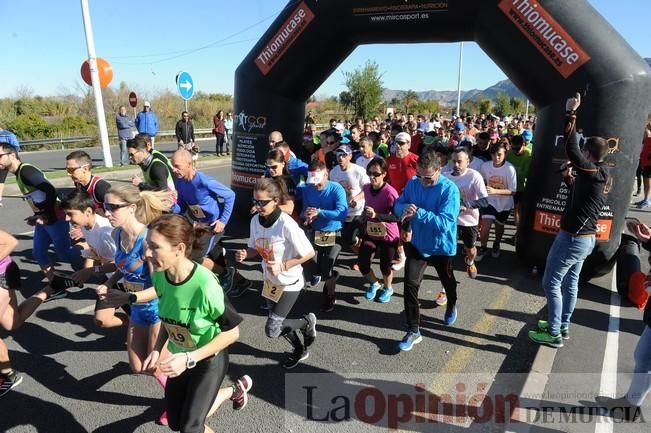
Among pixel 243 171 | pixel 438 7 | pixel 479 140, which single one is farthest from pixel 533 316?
pixel 243 171

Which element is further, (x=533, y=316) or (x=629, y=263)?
(x=533, y=316)

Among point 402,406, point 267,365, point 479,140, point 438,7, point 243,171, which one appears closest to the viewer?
point 402,406

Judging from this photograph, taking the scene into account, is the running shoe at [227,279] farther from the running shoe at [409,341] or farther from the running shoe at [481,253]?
the running shoe at [481,253]

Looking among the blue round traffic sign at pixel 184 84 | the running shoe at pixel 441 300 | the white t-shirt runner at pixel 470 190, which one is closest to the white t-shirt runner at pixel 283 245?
the running shoe at pixel 441 300

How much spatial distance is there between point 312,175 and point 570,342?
314cm

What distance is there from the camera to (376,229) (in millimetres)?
4934

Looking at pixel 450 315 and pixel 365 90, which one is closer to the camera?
pixel 450 315

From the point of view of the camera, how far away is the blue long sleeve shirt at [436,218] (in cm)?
393

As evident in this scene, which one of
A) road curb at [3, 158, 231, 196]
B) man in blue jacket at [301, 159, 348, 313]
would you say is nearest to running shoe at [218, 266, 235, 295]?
man in blue jacket at [301, 159, 348, 313]

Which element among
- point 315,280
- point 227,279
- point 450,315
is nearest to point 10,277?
point 227,279

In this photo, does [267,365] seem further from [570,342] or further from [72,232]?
[570,342]

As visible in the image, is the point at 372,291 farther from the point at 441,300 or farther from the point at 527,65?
the point at 527,65

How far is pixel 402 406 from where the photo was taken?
3273 millimetres

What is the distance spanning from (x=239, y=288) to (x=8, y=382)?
250cm
